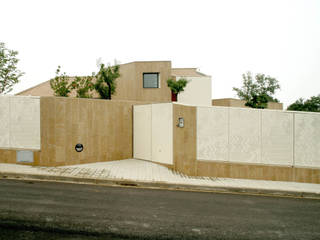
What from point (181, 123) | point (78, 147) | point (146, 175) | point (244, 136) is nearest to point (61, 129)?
point (78, 147)

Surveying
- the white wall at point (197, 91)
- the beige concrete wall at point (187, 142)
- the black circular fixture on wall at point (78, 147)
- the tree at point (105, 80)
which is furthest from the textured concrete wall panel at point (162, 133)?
the white wall at point (197, 91)

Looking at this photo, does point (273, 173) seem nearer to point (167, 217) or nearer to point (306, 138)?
point (306, 138)

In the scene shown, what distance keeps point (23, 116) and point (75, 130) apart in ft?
7.91

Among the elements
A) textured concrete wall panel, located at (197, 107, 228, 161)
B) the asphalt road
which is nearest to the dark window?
textured concrete wall panel, located at (197, 107, 228, 161)

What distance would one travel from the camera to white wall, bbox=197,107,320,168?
410 inches

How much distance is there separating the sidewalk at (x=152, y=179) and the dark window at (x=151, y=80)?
51.3ft

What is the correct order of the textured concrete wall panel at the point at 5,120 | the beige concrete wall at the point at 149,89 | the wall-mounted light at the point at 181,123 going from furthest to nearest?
the beige concrete wall at the point at 149,89
the textured concrete wall panel at the point at 5,120
the wall-mounted light at the point at 181,123

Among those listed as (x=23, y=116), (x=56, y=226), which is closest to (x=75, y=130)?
(x=23, y=116)

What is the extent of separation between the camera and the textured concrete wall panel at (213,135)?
10.5 metres

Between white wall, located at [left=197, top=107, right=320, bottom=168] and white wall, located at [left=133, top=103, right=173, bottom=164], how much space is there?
202cm

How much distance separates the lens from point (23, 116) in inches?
432

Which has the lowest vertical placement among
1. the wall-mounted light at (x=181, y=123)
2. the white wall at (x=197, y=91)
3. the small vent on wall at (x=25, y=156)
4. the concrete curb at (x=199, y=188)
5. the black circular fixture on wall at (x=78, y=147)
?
the concrete curb at (x=199, y=188)

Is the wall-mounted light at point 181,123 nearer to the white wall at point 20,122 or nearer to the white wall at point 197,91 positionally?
the white wall at point 20,122

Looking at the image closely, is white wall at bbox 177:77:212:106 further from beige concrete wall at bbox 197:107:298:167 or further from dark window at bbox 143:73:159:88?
A: beige concrete wall at bbox 197:107:298:167
